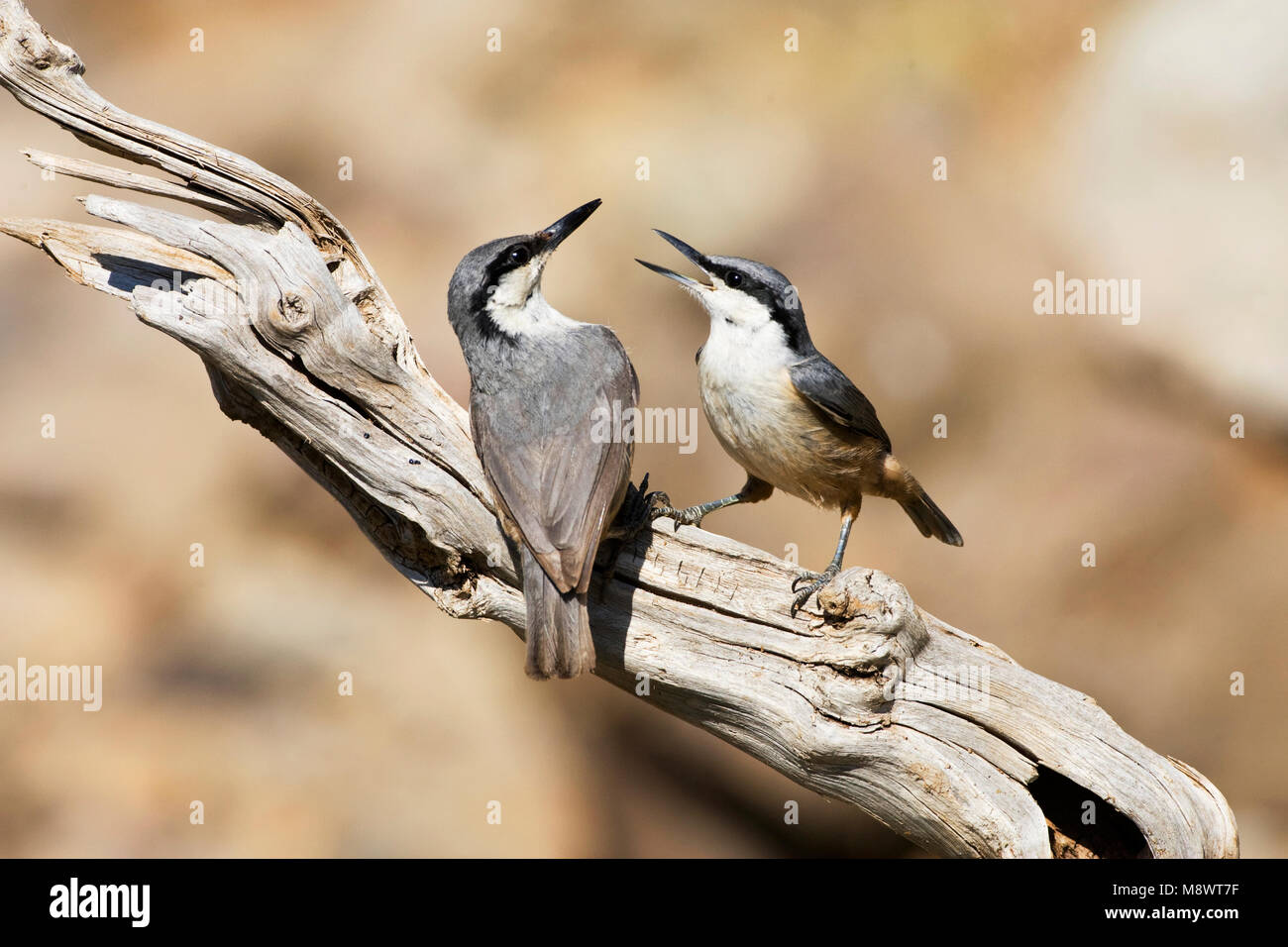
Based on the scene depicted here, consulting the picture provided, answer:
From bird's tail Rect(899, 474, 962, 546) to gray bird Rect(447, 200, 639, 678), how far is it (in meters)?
1.61

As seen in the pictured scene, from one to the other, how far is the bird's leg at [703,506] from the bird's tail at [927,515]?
67cm

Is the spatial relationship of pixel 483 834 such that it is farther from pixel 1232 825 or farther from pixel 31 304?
pixel 31 304

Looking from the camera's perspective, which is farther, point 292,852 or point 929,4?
point 929,4

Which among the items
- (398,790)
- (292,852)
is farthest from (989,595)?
(292,852)

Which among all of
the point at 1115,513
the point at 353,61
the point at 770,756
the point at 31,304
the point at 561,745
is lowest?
the point at 561,745

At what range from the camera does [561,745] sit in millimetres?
6738

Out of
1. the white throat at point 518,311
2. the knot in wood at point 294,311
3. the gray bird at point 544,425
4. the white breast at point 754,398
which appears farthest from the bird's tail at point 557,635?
the knot in wood at point 294,311

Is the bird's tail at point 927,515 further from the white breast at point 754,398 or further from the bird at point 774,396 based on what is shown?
the white breast at point 754,398

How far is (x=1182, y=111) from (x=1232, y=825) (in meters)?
5.59

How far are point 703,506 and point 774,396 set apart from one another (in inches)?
21.9

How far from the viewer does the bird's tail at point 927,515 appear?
185 inches

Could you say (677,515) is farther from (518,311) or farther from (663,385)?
(663,385)

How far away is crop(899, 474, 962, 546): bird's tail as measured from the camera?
4688 mm

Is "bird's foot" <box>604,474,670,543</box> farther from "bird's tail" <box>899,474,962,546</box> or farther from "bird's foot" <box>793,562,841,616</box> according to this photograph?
"bird's tail" <box>899,474,962,546</box>
